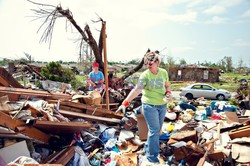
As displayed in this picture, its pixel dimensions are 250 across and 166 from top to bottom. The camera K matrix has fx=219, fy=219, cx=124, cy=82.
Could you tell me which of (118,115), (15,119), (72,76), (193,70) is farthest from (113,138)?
(193,70)

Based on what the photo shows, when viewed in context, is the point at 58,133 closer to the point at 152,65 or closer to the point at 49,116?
the point at 49,116

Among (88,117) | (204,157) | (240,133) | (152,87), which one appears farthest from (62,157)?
(240,133)

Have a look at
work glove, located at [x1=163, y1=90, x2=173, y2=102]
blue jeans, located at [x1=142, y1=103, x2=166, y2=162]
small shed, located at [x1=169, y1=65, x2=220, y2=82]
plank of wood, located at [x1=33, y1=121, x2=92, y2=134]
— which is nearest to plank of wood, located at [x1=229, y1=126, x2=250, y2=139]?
work glove, located at [x1=163, y1=90, x2=173, y2=102]

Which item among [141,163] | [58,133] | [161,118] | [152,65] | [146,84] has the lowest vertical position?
[141,163]

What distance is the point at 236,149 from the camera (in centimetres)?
346

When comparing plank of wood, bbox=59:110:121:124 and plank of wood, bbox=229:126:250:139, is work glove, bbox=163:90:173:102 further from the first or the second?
plank of wood, bbox=59:110:121:124

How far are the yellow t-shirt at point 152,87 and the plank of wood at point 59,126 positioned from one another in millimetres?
1255

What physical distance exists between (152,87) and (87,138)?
169 centimetres

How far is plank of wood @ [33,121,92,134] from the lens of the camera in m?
3.28

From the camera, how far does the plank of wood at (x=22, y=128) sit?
2.82 meters

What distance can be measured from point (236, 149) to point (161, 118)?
127 cm

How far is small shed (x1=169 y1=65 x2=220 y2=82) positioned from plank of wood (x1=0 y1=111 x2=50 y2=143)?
33.7 meters

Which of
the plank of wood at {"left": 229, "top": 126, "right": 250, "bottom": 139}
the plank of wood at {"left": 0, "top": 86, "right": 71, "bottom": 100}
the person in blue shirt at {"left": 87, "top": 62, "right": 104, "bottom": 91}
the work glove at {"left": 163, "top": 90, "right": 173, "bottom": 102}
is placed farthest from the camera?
the person in blue shirt at {"left": 87, "top": 62, "right": 104, "bottom": 91}

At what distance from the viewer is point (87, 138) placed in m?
4.14
